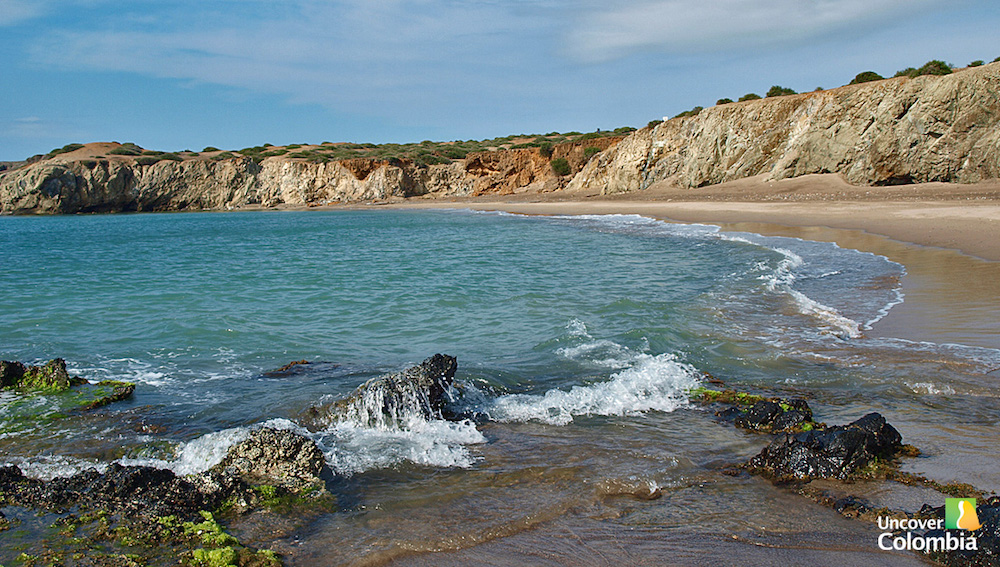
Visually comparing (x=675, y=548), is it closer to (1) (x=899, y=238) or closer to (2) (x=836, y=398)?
(2) (x=836, y=398)

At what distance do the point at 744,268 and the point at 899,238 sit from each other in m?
5.68

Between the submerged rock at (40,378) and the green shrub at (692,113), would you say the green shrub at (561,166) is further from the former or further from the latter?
the submerged rock at (40,378)

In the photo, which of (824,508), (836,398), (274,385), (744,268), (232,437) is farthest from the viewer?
(744,268)

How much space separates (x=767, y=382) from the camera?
239 inches

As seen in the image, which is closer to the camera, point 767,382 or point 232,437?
point 232,437

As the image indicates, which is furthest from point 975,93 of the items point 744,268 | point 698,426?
point 698,426

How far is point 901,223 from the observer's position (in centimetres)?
1752

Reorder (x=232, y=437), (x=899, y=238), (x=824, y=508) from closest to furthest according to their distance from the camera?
(x=824, y=508)
(x=232, y=437)
(x=899, y=238)

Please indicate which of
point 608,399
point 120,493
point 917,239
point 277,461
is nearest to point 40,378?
point 120,493

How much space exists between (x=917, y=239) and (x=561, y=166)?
38244 mm

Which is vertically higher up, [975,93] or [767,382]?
[975,93]

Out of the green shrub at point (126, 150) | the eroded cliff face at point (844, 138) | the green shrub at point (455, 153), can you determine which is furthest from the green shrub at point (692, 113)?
the green shrub at point (126, 150)

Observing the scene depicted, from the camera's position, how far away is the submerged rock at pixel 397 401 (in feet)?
17.9

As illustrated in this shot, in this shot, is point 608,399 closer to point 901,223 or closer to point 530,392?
point 530,392
